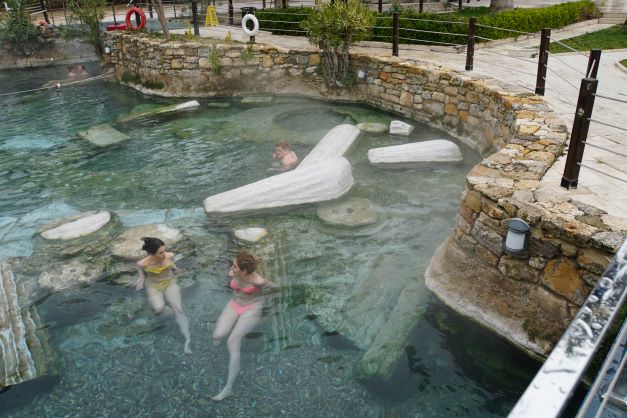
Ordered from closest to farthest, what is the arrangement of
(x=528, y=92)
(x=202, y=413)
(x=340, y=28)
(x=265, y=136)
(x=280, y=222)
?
1. (x=202, y=413)
2. (x=280, y=222)
3. (x=528, y=92)
4. (x=265, y=136)
5. (x=340, y=28)

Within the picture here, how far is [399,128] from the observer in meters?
10.1

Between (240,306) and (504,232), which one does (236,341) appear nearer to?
(240,306)

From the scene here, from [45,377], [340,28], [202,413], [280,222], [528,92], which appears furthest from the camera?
[340,28]

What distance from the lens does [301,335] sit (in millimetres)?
4992

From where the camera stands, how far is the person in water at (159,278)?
17.7 ft

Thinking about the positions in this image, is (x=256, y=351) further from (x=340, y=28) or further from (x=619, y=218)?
(x=340, y=28)

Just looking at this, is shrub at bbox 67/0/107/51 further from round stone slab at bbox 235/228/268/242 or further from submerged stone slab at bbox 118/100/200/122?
round stone slab at bbox 235/228/268/242

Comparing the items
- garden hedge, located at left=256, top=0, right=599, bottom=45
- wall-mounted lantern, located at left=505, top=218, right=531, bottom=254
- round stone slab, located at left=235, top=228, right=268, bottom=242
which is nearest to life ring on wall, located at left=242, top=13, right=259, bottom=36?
garden hedge, located at left=256, top=0, right=599, bottom=45

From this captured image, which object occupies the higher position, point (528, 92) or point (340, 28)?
point (340, 28)

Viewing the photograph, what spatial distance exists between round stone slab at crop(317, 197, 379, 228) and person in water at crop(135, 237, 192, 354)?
2.29 metres

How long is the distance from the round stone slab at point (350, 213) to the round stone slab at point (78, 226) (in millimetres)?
3169

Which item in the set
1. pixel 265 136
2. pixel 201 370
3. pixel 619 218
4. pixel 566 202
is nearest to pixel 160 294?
pixel 201 370

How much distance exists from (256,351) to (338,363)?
817mm

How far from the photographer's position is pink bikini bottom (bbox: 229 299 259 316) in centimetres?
512
